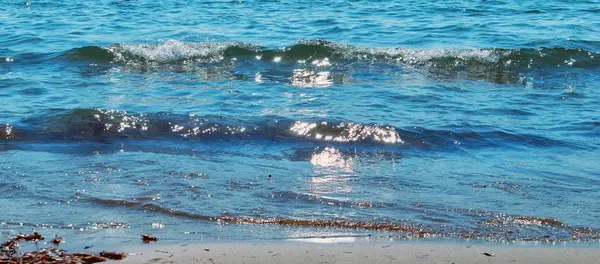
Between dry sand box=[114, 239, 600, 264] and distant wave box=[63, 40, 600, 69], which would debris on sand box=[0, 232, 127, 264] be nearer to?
dry sand box=[114, 239, 600, 264]

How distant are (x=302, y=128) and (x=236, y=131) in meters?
0.65

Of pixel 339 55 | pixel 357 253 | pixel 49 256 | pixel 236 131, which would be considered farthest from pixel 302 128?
pixel 339 55

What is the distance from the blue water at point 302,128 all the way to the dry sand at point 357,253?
0.69 feet

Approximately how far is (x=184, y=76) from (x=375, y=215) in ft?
19.8

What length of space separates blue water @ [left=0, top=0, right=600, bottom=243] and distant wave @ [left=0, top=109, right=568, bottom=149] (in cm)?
3

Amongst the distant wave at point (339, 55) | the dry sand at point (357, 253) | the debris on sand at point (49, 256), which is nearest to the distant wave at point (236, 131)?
the dry sand at point (357, 253)

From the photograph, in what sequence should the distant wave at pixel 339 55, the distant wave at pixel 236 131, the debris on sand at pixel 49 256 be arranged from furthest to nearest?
the distant wave at pixel 339 55 < the distant wave at pixel 236 131 < the debris on sand at pixel 49 256

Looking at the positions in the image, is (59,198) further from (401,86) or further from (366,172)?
(401,86)

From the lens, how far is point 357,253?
4469mm

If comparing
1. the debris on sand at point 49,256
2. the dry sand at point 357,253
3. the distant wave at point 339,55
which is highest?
the debris on sand at point 49,256

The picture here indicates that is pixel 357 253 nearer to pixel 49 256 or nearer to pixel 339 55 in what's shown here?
pixel 49 256

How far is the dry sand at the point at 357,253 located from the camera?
4.36 meters

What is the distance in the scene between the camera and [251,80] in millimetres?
10555

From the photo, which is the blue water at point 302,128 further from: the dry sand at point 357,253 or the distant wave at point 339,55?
the dry sand at point 357,253
